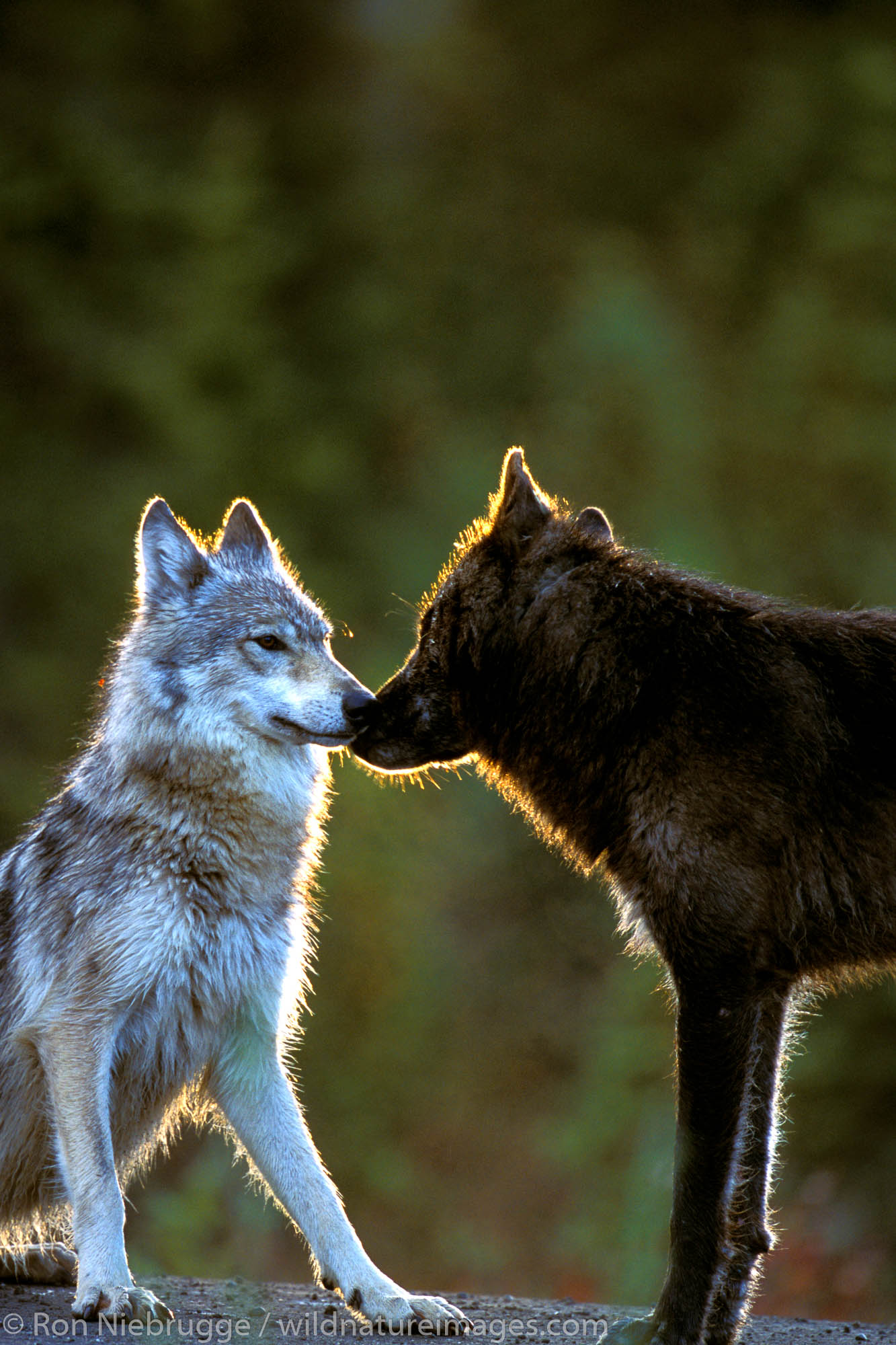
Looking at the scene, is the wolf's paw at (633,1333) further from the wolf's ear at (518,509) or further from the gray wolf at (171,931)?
the wolf's ear at (518,509)

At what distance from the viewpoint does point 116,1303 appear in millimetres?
3541

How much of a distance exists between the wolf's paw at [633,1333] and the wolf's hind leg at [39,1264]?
6.59 ft

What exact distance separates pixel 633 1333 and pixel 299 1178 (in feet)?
3.64

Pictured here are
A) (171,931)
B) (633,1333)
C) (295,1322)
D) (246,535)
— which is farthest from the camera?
(246,535)

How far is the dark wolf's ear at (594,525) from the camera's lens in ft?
14.1

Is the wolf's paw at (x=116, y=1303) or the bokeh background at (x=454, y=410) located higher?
the bokeh background at (x=454, y=410)

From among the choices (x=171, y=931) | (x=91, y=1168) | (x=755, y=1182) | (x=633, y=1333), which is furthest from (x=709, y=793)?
(x=91, y=1168)

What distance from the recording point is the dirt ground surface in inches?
145

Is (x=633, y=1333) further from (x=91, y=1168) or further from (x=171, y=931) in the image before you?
(x=171, y=931)

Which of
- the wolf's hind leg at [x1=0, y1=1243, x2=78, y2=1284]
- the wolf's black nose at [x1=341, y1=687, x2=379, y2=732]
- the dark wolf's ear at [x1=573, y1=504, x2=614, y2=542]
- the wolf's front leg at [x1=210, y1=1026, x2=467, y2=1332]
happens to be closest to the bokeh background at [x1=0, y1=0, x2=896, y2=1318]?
the wolf's hind leg at [x1=0, y1=1243, x2=78, y2=1284]

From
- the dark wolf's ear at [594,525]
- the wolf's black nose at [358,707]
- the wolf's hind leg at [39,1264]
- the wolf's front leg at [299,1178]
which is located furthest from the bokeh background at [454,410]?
the dark wolf's ear at [594,525]

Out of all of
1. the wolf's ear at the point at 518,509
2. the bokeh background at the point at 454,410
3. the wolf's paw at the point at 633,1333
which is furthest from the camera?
the bokeh background at the point at 454,410

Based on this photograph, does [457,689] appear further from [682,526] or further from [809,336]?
[809,336]

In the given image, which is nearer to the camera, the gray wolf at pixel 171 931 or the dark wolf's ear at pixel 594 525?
the gray wolf at pixel 171 931
